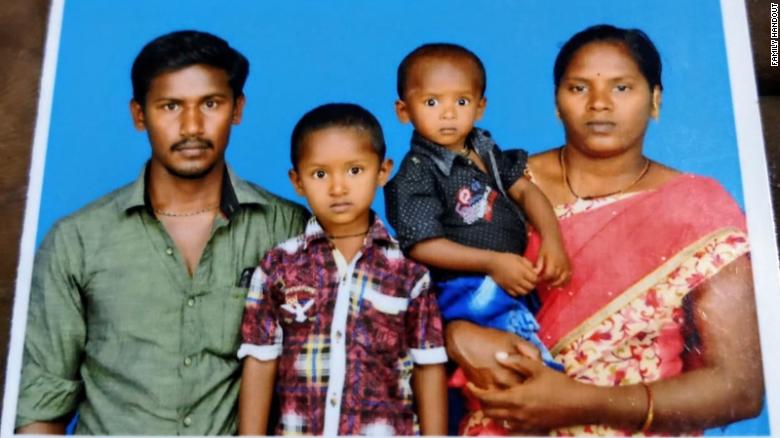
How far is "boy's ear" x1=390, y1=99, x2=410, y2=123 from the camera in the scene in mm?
2711

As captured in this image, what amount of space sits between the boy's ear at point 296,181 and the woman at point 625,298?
60 centimetres

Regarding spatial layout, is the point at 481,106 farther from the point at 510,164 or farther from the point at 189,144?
the point at 189,144

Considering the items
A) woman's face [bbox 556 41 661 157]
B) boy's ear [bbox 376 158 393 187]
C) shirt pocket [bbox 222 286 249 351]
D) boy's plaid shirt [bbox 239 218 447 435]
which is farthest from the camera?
woman's face [bbox 556 41 661 157]

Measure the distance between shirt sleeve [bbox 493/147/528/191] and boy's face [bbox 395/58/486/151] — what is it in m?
0.13

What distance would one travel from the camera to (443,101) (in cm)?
266

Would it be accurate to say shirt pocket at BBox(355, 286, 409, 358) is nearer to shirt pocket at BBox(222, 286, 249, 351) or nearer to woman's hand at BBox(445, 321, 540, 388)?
woman's hand at BBox(445, 321, 540, 388)

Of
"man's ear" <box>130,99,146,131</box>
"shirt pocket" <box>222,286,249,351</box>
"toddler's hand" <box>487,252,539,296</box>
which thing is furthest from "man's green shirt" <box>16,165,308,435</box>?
"toddler's hand" <box>487,252,539,296</box>

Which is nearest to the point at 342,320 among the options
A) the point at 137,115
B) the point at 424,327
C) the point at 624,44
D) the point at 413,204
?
the point at 424,327

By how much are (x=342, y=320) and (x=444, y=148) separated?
60 cm

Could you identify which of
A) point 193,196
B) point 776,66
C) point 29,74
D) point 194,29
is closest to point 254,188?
point 193,196

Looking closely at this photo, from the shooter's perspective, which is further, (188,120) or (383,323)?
(188,120)

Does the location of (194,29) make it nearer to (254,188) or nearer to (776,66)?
(254,188)

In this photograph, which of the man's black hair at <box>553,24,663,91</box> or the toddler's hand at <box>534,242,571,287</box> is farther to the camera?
the man's black hair at <box>553,24,663,91</box>

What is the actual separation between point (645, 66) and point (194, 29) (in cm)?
141
